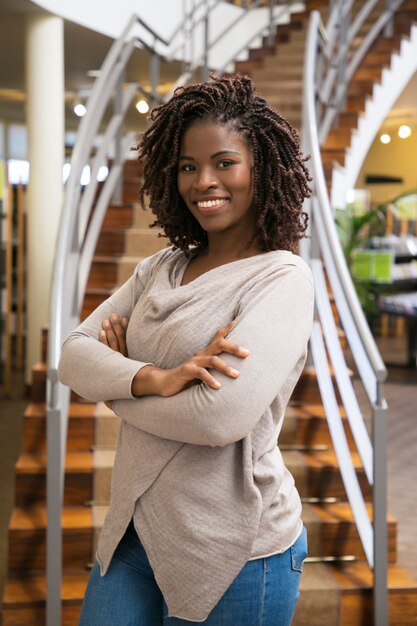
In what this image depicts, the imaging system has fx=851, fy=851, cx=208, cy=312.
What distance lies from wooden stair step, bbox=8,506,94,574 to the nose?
2.09m

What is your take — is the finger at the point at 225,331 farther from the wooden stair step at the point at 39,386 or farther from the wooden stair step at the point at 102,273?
the wooden stair step at the point at 102,273

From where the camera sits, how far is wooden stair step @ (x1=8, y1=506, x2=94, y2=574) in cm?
319

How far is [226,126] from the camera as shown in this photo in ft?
4.73

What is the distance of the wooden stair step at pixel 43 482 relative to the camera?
11.1ft

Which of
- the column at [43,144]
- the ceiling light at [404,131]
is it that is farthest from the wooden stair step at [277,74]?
the ceiling light at [404,131]

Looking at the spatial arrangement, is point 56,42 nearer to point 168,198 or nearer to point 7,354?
point 7,354

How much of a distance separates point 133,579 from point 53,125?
18.6ft

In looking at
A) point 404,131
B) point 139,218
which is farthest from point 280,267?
point 404,131

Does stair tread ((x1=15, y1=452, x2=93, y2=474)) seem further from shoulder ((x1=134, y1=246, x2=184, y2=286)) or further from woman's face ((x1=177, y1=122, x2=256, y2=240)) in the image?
woman's face ((x1=177, y1=122, x2=256, y2=240))

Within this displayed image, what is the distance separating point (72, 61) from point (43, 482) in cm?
628

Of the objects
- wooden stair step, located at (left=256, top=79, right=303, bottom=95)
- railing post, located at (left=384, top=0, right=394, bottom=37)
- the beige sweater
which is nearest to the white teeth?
the beige sweater

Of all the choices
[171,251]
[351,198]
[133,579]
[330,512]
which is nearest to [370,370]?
[330,512]

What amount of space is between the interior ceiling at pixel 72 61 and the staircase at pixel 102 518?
→ 3716mm

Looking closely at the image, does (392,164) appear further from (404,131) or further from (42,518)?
(42,518)
